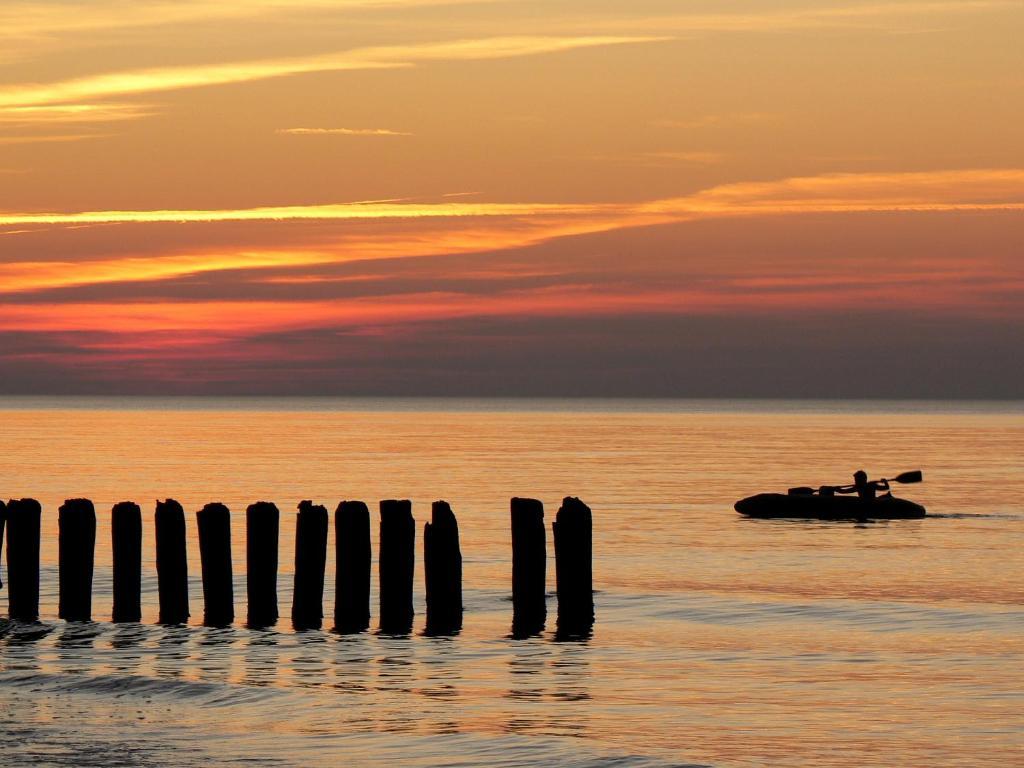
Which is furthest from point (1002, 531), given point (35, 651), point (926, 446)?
point (926, 446)

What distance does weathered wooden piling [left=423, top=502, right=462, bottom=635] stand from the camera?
87.1 feet

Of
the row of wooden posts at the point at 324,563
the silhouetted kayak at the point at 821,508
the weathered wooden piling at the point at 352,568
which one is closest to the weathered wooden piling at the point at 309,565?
the row of wooden posts at the point at 324,563

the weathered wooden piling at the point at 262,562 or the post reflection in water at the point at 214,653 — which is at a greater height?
the weathered wooden piling at the point at 262,562

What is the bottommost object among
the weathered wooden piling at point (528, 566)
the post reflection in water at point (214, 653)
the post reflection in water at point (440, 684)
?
the post reflection in water at point (440, 684)

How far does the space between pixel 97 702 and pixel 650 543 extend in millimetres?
25507

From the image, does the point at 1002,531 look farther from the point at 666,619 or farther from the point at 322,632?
the point at 322,632

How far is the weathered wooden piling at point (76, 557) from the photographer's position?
90.1ft

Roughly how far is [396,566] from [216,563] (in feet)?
10.1

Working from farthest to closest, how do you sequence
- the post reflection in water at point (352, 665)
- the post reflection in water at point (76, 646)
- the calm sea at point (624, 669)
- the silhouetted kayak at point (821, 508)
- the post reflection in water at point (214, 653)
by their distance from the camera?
the silhouetted kayak at point (821, 508), the post reflection in water at point (76, 646), the post reflection in water at point (214, 653), the post reflection in water at point (352, 665), the calm sea at point (624, 669)

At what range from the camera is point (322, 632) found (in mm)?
27156

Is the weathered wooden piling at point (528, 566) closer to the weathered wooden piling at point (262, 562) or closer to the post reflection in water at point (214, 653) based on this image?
the weathered wooden piling at point (262, 562)

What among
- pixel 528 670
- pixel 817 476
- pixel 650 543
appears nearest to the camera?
pixel 528 670

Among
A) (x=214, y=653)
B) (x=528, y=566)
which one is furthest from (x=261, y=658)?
(x=528, y=566)

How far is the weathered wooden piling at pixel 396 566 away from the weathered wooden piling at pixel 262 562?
1.83 metres
